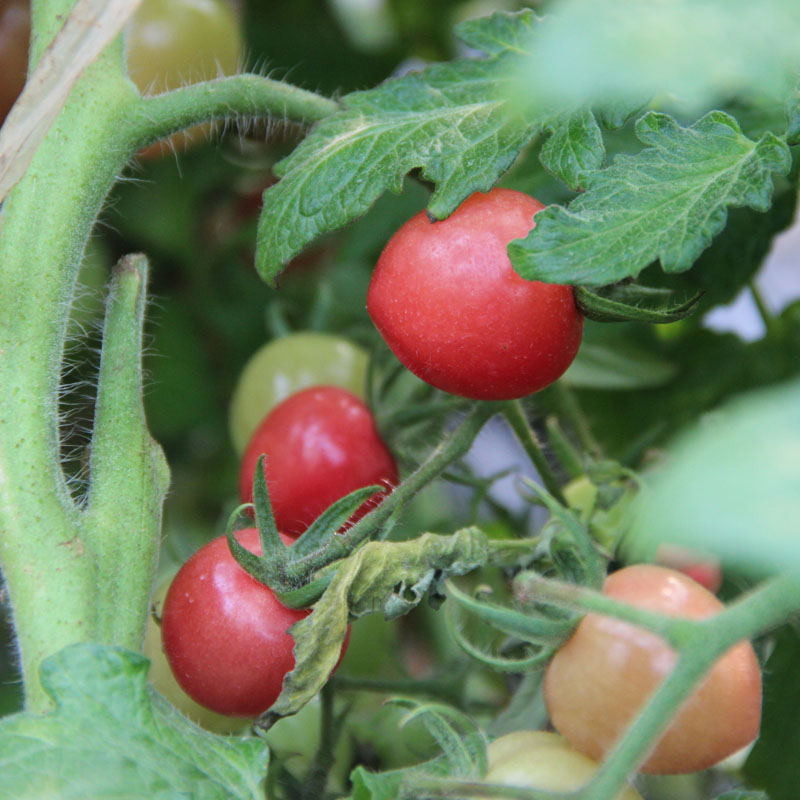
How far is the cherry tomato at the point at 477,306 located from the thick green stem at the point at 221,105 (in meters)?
0.13

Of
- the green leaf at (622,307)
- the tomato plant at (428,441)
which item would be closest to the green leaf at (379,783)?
the tomato plant at (428,441)

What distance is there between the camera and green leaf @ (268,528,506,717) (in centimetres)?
44

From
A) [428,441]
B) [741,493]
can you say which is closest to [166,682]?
[428,441]

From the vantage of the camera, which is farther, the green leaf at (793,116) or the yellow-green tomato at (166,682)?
the yellow-green tomato at (166,682)

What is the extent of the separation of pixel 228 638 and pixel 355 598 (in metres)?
0.07

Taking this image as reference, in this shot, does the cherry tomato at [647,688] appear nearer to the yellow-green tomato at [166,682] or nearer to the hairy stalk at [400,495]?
the hairy stalk at [400,495]

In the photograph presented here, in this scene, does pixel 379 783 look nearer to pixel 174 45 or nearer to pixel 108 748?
pixel 108 748

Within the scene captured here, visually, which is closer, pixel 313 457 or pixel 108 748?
pixel 108 748

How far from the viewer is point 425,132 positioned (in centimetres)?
49

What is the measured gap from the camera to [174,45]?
28.6 inches

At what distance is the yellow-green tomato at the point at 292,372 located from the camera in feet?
2.46

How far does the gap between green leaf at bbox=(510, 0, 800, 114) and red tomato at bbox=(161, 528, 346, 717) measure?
11.4 inches

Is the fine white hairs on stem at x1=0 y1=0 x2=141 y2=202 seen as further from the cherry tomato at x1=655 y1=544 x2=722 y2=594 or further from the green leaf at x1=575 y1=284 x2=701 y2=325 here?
the cherry tomato at x1=655 y1=544 x2=722 y2=594

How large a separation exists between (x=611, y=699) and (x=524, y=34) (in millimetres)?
338
